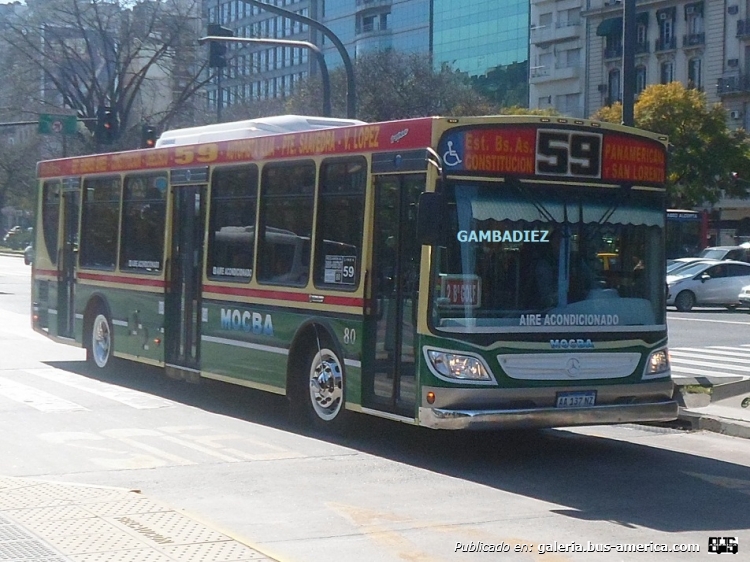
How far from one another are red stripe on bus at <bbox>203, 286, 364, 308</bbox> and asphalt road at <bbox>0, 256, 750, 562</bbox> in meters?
1.30

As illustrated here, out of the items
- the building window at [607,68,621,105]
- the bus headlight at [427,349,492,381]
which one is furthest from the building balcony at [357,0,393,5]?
the bus headlight at [427,349,492,381]

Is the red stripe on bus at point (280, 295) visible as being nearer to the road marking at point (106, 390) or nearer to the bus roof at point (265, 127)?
the road marking at point (106, 390)

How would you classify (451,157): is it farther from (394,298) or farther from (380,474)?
(380,474)

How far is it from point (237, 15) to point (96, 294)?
97.5m

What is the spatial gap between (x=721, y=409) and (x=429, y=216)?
5381 millimetres

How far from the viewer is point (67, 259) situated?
17.4m

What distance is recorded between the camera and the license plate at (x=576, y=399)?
9.97m

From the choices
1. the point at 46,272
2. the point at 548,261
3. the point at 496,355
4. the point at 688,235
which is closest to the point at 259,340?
the point at 496,355

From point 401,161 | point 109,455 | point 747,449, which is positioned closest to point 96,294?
point 109,455

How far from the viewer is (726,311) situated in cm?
3544

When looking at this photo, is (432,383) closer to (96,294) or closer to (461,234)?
(461,234)

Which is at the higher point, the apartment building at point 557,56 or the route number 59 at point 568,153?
the apartment building at point 557,56

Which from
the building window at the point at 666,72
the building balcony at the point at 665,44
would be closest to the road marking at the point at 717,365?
the building balcony at the point at 665,44

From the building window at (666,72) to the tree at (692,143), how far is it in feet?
43.9
